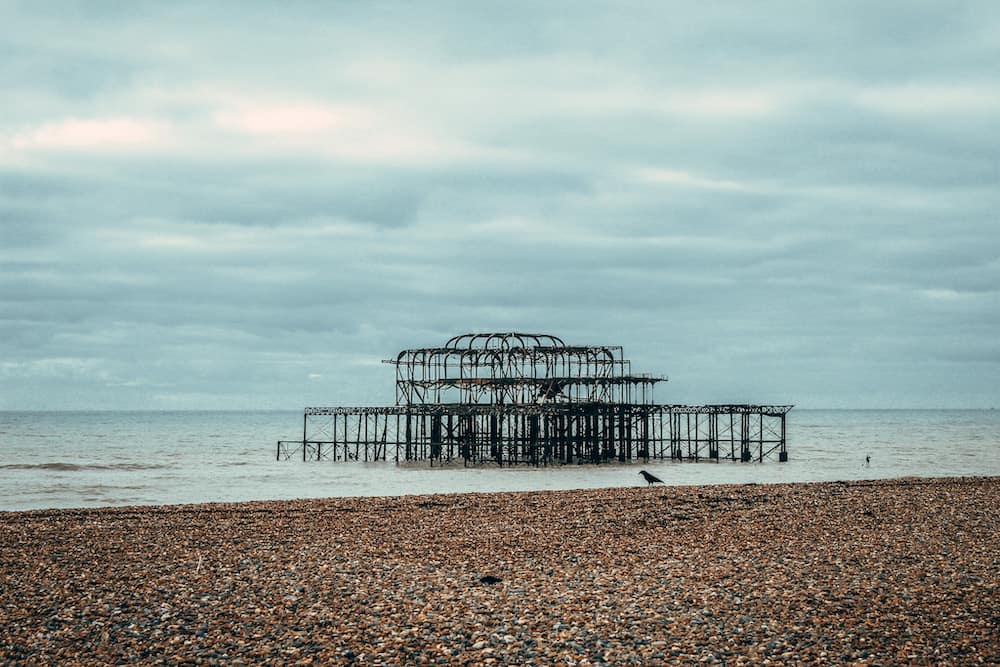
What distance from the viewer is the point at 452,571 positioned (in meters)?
17.5

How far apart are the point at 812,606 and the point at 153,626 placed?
943 cm

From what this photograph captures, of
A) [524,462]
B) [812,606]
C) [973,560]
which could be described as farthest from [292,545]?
[524,462]

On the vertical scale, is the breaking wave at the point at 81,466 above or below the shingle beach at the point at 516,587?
below

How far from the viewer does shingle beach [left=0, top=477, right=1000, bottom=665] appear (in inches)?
495

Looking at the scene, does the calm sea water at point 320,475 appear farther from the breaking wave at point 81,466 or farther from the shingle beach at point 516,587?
the shingle beach at point 516,587

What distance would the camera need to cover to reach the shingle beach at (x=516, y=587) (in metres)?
12.6

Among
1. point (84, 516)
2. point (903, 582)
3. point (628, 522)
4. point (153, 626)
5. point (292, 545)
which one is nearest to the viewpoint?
point (153, 626)

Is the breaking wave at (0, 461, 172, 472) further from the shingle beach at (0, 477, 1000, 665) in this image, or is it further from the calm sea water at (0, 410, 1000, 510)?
the shingle beach at (0, 477, 1000, 665)

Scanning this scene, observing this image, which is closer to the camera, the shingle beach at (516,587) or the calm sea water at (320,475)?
the shingle beach at (516,587)

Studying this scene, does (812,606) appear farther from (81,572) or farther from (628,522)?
(81,572)

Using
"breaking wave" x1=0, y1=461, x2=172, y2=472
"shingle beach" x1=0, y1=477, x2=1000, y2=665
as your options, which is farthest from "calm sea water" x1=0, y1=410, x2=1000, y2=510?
"shingle beach" x1=0, y1=477, x2=1000, y2=665

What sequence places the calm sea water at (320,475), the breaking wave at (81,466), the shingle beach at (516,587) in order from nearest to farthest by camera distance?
the shingle beach at (516,587) < the calm sea water at (320,475) < the breaking wave at (81,466)

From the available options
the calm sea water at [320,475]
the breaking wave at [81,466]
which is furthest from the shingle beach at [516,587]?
the breaking wave at [81,466]

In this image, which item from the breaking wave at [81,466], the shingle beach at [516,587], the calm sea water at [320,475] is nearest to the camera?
the shingle beach at [516,587]
